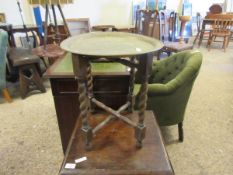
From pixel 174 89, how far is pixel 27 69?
6.50 feet

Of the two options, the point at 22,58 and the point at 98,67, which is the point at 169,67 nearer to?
the point at 98,67

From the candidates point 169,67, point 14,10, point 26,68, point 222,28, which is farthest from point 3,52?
point 222,28

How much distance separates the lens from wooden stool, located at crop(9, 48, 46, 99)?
2.59 meters

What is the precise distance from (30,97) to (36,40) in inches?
51.8

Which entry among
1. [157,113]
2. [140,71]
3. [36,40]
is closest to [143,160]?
[140,71]

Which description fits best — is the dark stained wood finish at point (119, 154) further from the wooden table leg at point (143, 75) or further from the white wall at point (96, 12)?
the white wall at point (96, 12)

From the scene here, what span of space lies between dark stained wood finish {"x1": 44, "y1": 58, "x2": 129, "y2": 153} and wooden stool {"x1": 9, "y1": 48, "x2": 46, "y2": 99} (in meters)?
1.32

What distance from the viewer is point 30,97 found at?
2.75 meters

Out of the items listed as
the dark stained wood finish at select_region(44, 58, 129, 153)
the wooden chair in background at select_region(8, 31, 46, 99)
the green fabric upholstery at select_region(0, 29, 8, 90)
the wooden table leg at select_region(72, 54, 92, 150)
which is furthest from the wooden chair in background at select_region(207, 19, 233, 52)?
the wooden table leg at select_region(72, 54, 92, 150)

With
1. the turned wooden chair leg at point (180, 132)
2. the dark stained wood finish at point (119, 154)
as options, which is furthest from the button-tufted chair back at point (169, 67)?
the dark stained wood finish at point (119, 154)

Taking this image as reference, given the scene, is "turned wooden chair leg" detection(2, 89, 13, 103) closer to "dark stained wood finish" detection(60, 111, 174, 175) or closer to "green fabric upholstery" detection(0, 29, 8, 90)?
"green fabric upholstery" detection(0, 29, 8, 90)

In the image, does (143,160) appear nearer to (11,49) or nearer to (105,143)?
(105,143)

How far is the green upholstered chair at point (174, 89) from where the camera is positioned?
1.54 metres

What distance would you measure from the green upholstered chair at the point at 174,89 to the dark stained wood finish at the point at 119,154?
39cm
